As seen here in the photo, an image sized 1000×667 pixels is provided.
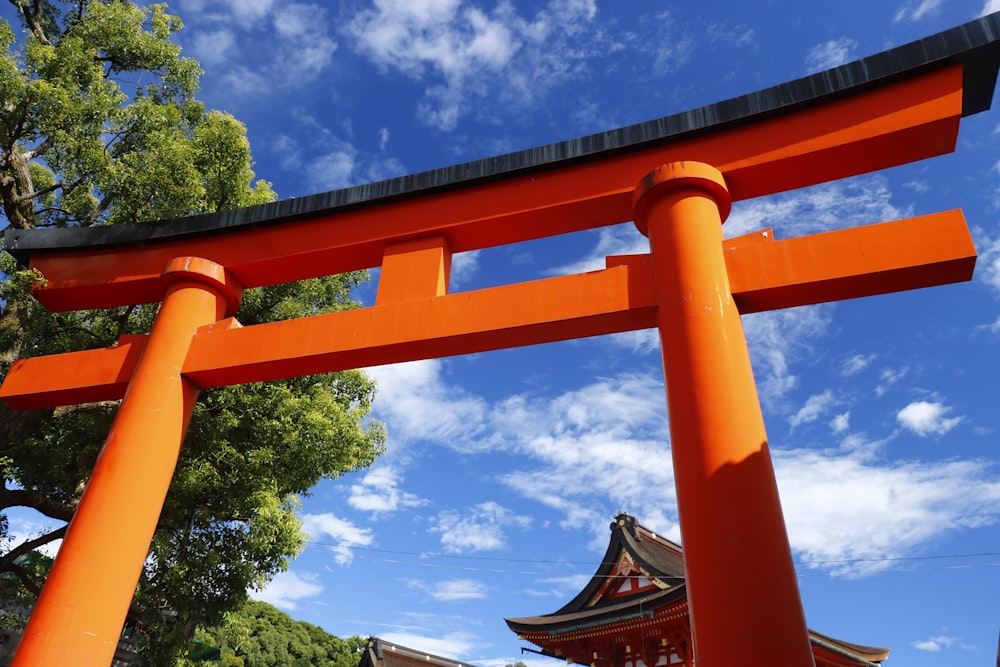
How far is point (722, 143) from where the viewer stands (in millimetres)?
4191

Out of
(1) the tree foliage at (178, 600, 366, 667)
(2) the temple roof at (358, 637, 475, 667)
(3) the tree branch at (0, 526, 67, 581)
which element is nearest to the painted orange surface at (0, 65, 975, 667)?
(3) the tree branch at (0, 526, 67, 581)

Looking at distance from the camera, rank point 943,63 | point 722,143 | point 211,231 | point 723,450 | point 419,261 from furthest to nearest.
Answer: point 211,231
point 419,261
point 722,143
point 943,63
point 723,450

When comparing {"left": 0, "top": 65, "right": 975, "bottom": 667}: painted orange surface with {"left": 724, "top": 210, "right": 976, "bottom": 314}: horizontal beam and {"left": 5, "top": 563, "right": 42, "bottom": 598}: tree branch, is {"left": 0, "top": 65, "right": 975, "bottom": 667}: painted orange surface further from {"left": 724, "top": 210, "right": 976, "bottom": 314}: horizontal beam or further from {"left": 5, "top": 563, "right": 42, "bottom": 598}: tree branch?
{"left": 5, "top": 563, "right": 42, "bottom": 598}: tree branch

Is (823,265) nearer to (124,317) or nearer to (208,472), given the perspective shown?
(208,472)

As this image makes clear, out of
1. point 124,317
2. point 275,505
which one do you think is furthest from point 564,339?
point 124,317

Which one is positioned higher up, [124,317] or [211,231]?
[124,317]

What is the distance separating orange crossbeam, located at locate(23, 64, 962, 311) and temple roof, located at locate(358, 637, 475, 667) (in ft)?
36.5

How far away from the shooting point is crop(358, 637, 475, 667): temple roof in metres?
14.0

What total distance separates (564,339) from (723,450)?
1.33 metres

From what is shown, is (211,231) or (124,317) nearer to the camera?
(211,231)

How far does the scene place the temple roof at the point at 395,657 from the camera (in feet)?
46.0

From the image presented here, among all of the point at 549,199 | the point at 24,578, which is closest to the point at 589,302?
the point at 549,199

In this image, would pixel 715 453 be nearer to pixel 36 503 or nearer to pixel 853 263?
pixel 853 263

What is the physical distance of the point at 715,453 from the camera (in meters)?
2.97
